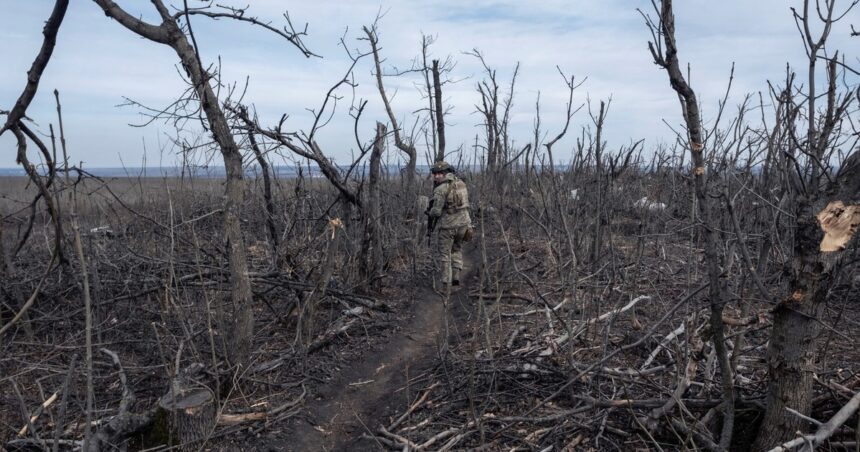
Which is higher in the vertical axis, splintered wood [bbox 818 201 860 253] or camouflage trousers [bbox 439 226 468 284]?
splintered wood [bbox 818 201 860 253]

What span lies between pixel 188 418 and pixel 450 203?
15.7 feet

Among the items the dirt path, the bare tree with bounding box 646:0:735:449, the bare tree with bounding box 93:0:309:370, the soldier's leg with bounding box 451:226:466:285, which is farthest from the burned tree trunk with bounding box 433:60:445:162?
the bare tree with bounding box 646:0:735:449

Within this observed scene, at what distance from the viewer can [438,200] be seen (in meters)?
7.51

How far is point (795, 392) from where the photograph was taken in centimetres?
262

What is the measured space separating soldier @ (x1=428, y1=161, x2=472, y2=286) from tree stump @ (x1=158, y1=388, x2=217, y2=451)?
14.2 feet

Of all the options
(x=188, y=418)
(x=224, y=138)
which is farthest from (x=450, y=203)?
(x=188, y=418)

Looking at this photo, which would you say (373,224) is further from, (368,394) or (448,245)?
(368,394)

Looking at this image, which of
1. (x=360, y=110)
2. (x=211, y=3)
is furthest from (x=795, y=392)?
(x=360, y=110)

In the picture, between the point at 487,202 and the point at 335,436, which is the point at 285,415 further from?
the point at 487,202

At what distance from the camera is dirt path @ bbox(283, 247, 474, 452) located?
3.97 metres

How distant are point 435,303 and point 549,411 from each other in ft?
11.8

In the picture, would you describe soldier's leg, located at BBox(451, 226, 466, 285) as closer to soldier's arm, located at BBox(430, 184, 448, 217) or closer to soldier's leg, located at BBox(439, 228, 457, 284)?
soldier's leg, located at BBox(439, 228, 457, 284)

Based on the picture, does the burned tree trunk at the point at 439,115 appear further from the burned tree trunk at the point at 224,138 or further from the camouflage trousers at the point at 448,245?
the burned tree trunk at the point at 224,138

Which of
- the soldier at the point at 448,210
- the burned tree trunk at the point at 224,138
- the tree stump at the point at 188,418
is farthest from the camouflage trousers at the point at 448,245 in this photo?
the tree stump at the point at 188,418
